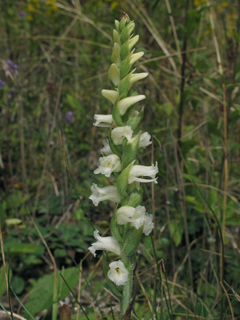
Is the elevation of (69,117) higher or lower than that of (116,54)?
lower

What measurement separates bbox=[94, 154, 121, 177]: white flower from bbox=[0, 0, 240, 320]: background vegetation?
0.26m

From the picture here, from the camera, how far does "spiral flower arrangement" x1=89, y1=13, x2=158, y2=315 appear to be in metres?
0.98

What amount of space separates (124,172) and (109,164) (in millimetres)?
65

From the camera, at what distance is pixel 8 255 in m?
1.93

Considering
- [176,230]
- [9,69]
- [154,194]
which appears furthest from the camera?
[9,69]

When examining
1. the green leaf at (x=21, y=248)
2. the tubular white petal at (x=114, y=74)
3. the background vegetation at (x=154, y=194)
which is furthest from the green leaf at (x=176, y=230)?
the tubular white petal at (x=114, y=74)

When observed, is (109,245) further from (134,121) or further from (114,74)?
(114,74)

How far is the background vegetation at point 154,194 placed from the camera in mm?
1643

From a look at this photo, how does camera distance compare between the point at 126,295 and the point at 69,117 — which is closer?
the point at 126,295

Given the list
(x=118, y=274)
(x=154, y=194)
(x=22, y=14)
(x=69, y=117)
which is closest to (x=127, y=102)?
(x=118, y=274)

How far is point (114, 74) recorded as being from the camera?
1.04m

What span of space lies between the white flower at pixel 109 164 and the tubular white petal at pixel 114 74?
0.26 metres

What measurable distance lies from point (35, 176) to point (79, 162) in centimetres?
44

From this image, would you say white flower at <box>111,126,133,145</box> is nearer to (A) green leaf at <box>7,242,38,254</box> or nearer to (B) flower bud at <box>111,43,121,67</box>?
(B) flower bud at <box>111,43,121,67</box>
